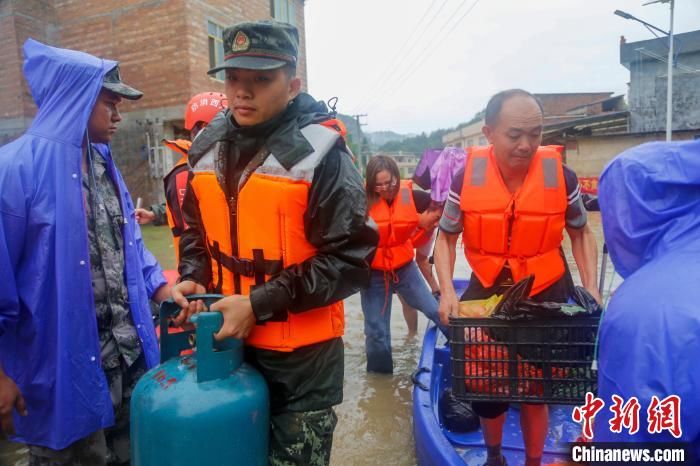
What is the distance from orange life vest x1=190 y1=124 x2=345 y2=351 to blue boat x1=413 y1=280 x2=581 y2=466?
1.13 meters

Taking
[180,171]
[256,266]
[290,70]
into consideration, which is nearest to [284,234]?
[256,266]

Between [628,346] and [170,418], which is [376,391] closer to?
[170,418]

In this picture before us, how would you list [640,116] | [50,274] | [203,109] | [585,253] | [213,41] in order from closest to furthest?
[50,274] < [585,253] < [203,109] < [213,41] < [640,116]

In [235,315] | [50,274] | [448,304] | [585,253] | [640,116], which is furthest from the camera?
[640,116]

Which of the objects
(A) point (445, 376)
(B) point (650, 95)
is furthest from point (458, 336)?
(B) point (650, 95)

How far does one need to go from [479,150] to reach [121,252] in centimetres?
200

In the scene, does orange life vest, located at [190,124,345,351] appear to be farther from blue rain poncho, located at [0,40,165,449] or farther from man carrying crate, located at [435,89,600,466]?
man carrying crate, located at [435,89,600,466]

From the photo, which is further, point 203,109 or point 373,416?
point 373,416

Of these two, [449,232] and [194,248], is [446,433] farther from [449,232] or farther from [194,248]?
[194,248]

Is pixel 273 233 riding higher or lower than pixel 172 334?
higher

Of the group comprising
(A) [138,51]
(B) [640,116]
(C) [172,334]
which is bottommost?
(C) [172,334]

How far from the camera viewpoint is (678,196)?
121cm

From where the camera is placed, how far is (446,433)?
125 inches

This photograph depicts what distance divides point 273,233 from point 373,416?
2545mm
